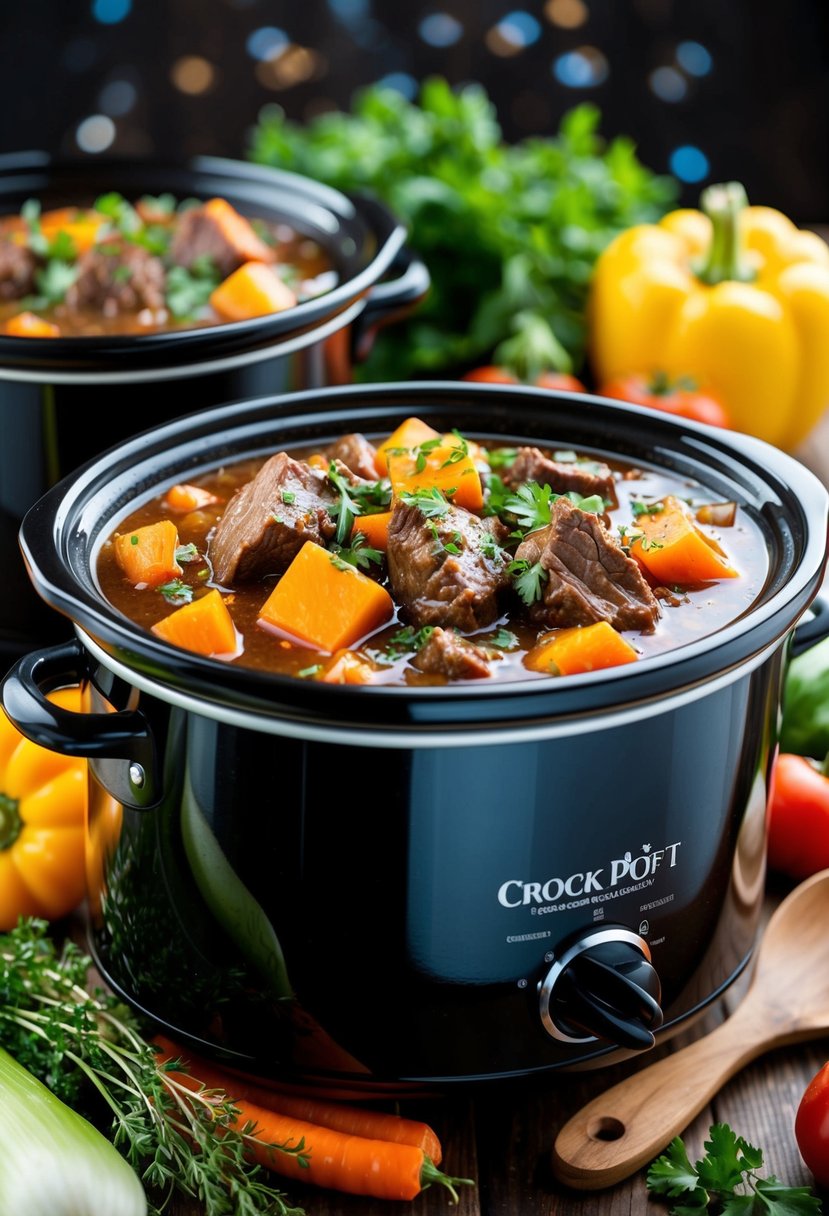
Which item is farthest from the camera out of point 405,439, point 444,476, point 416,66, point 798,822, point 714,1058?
point 416,66

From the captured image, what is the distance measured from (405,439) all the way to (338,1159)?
4.30 feet

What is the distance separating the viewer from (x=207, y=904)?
2221 millimetres

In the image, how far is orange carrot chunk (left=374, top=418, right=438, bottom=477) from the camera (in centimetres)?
281

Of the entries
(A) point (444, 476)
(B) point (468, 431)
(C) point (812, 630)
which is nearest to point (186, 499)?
(A) point (444, 476)

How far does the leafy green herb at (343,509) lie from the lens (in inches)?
98.7

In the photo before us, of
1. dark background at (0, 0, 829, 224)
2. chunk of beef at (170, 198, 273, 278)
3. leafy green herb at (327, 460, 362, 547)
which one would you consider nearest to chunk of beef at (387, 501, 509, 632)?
leafy green herb at (327, 460, 362, 547)

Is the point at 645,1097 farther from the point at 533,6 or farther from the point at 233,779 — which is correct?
the point at 533,6

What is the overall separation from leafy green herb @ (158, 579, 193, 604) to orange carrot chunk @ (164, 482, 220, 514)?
30 centimetres

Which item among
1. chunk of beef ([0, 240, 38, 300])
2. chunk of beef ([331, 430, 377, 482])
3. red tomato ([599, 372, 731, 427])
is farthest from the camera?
red tomato ([599, 372, 731, 427])

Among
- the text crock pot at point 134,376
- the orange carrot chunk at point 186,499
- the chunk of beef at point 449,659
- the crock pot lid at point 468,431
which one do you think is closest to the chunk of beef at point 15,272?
the text crock pot at point 134,376

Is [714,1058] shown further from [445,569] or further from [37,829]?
[37,829]

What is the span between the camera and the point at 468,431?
10.0 feet

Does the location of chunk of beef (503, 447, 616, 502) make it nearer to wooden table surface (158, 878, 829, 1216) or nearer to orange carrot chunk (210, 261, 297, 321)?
wooden table surface (158, 878, 829, 1216)

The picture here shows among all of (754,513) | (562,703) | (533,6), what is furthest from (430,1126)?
(533,6)
